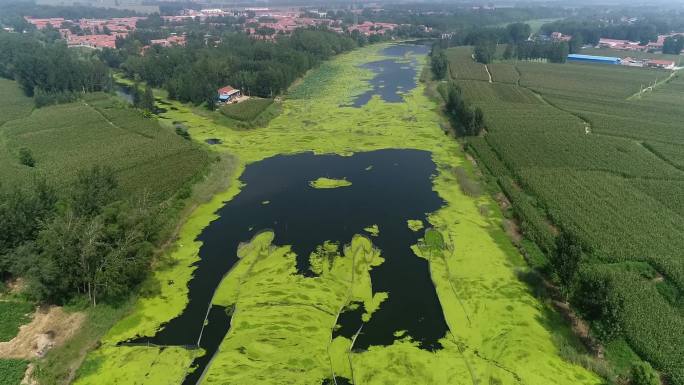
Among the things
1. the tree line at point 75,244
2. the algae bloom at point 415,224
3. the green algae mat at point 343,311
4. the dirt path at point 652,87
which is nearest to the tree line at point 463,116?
the green algae mat at point 343,311

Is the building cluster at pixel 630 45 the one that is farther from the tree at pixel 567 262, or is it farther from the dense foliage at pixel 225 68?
the tree at pixel 567 262

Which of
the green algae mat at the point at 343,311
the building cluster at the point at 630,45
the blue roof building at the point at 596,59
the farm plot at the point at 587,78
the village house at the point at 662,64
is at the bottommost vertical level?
the green algae mat at the point at 343,311

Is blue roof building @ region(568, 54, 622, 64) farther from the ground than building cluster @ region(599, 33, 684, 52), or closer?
closer

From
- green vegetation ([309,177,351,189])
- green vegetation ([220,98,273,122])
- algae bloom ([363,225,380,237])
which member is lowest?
algae bloom ([363,225,380,237])

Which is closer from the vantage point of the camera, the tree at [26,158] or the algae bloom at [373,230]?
the algae bloom at [373,230]

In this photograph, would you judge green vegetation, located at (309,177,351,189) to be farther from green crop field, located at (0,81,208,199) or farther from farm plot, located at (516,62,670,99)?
farm plot, located at (516,62,670,99)

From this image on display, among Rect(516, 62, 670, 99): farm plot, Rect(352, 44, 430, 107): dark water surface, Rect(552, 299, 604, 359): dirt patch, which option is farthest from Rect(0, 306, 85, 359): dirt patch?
Rect(516, 62, 670, 99): farm plot
